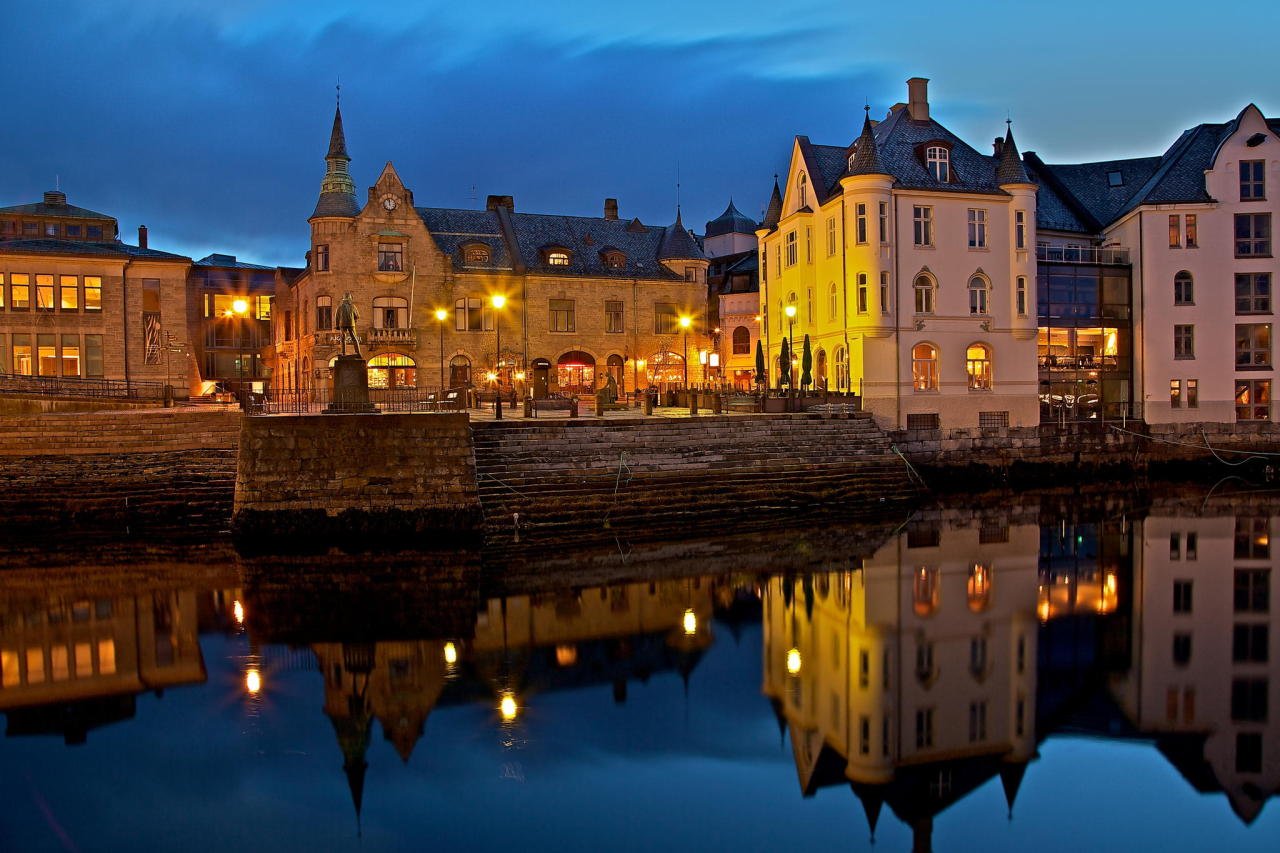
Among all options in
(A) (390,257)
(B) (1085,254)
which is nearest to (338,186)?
(A) (390,257)

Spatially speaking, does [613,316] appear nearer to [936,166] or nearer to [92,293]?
[936,166]

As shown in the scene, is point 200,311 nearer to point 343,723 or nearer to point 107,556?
point 107,556

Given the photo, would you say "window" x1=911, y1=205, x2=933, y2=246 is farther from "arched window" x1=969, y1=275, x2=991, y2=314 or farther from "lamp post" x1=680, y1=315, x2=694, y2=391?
"lamp post" x1=680, y1=315, x2=694, y2=391

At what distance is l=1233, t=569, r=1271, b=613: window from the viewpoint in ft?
61.9

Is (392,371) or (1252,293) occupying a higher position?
(1252,293)

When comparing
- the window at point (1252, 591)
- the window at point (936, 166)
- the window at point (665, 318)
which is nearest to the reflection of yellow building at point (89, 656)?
the window at point (1252, 591)

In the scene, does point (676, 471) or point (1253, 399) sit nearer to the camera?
point (676, 471)

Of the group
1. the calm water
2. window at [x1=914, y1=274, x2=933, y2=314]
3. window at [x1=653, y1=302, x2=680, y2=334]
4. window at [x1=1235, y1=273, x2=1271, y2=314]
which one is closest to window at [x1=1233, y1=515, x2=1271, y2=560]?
the calm water

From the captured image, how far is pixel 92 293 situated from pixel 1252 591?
1829 inches

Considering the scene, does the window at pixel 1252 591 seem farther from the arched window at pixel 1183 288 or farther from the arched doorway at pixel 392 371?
the arched doorway at pixel 392 371

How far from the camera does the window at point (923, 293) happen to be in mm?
38094

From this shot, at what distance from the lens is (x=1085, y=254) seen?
4297 centimetres

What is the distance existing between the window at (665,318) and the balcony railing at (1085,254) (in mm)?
18740

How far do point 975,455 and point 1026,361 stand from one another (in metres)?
5.54
